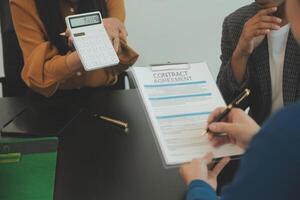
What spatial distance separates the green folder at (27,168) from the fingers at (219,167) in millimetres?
289

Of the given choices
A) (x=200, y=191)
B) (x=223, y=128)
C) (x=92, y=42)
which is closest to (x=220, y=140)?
(x=223, y=128)

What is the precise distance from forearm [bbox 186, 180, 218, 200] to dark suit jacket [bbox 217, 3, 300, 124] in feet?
1.43

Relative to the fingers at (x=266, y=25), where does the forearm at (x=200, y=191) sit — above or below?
below

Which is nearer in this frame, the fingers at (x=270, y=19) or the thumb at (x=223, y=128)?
the thumb at (x=223, y=128)

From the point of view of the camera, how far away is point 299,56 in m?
0.98

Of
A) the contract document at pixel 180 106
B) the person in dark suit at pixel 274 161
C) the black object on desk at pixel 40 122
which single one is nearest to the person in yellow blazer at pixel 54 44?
the black object on desk at pixel 40 122

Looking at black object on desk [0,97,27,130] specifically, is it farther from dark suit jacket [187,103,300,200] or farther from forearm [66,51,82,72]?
dark suit jacket [187,103,300,200]

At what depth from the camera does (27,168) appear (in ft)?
2.59

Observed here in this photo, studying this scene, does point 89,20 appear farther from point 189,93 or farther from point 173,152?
point 173,152

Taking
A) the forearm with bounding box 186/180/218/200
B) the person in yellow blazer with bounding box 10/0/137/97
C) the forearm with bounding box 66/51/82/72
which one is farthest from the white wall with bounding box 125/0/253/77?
the forearm with bounding box 186/180/218/200

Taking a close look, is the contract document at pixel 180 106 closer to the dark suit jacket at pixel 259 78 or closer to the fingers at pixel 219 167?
the fingers at pixel 219 167

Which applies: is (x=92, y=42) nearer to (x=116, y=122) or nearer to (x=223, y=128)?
(x=116, y=122)

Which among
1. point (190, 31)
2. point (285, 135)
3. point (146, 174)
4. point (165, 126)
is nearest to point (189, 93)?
point (165, 126)

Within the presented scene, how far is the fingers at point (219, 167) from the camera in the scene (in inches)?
28.3
